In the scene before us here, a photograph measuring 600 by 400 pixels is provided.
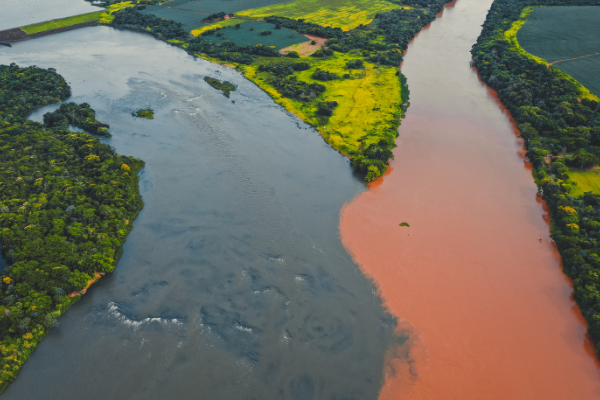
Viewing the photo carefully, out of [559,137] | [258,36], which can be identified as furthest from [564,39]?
[258,36]

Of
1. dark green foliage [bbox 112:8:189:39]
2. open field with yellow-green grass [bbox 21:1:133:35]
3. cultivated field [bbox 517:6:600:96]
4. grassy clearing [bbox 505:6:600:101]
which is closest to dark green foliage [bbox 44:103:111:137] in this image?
dark green foliage [bbox 112:8:189:39]

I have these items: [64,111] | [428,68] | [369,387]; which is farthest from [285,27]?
[369,387]

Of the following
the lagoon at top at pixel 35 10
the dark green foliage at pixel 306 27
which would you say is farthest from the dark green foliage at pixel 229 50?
the lagoon at top at pixel 35 10

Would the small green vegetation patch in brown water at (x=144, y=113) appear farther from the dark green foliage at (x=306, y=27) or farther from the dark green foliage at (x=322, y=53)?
the dark green foliage at (x=306, y=27)

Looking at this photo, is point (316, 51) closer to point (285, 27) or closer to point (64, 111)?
point (285, 27)

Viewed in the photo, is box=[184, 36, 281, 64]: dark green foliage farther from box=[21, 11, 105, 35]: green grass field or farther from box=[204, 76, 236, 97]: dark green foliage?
box=[21, 11, 105, 35]: green grass field

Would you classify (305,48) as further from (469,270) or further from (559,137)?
(469,270)

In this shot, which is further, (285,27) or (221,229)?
(285,27)
